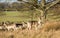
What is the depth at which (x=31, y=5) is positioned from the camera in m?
20.7

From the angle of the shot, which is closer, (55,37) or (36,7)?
(55,37)

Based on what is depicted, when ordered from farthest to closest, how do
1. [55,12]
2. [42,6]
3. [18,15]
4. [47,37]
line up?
[18,15] → [55,12] → [42,6] → [47,37]

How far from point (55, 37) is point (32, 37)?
934 mm

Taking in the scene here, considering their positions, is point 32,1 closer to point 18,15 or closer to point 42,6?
point 42,6

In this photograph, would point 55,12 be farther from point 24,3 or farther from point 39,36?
point 39,36

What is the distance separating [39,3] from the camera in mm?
21594

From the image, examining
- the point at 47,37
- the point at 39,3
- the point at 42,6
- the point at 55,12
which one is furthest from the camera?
the point at 55,12

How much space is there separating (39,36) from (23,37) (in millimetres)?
633

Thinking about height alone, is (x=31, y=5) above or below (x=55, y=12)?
above

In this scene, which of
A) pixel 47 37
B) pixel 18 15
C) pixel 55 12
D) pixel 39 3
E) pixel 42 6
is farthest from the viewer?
pixel 18 15

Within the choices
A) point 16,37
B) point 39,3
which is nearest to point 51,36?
point 16,37

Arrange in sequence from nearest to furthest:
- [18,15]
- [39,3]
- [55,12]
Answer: [39,3]
[55,12]
[18,15]

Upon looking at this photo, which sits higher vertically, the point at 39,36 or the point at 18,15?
the point at 39,36

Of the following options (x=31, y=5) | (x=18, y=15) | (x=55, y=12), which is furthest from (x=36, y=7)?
(x=18, y=15)
